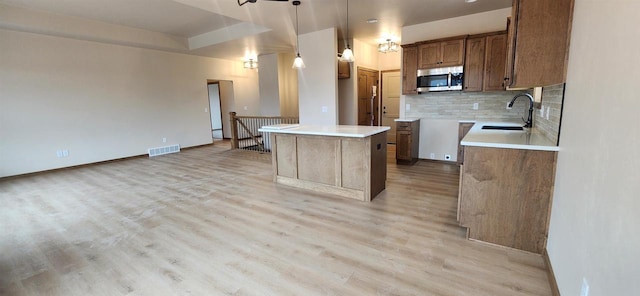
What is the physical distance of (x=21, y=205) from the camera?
368 centimetres

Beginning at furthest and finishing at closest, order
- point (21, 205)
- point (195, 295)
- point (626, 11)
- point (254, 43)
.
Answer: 1. point (254, 43)
2. point (21, 205)
3. point (195, 295)
4. point (626, 11)

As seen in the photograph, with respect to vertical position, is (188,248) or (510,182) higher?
(510,182)

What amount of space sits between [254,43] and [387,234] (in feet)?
18.5

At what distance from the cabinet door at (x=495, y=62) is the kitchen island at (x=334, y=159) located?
2.25 m

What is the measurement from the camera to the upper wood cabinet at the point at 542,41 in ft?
6.64

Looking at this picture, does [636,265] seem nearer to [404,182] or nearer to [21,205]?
[404,182]

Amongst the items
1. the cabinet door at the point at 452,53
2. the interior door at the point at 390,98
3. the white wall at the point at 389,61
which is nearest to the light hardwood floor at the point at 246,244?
the cabinet door at the point at 452,53

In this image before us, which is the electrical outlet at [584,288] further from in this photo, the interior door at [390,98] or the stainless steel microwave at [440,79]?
the interior door at [390,98]

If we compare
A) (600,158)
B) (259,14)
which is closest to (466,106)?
(259,14)

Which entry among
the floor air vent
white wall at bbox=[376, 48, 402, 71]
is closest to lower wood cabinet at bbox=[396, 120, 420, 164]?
white wall at bbox=[376, 48, 402, 71]

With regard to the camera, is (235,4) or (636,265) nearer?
(636,265)

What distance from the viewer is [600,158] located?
Answer: 50.4 inches

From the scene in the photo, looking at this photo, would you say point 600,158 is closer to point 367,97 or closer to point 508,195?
point 508,195

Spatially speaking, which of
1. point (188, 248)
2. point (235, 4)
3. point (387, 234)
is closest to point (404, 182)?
point (387, 234)
